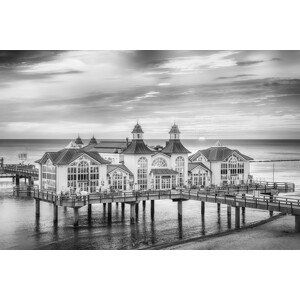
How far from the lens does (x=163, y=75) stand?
2336 cm

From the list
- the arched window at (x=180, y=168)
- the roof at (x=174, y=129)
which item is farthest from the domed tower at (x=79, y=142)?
the arched window at (x=180, y=168)

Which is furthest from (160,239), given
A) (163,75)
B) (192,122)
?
(163,75)

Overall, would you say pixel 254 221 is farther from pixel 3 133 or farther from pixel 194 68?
pixel 3 133

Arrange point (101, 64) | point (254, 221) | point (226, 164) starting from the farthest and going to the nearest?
point (226, 164)
point (254, 221)
point (101, 64)

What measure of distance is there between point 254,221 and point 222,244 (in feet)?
19.6

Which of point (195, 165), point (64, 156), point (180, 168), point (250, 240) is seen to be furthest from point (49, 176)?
point (250, 240)

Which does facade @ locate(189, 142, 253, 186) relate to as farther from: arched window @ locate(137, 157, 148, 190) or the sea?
arched window @ locate(137, 157, 148, 190)

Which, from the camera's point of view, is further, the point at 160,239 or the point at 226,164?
the point at 226,164

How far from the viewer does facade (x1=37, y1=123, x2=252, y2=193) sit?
2702 centimetres

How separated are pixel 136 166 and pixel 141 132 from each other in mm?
2195

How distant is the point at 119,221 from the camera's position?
95.0 feet

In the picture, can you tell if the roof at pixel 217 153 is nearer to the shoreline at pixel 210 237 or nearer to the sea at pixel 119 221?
the sea at pixel 119 221

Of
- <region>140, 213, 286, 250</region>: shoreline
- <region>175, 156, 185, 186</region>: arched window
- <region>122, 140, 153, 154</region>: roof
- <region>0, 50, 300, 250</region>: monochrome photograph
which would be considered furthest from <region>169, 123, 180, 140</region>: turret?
<region>140, 213, 286, 250</region>: shoreline

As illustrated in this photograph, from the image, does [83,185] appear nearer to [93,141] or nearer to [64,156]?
[64,156]
